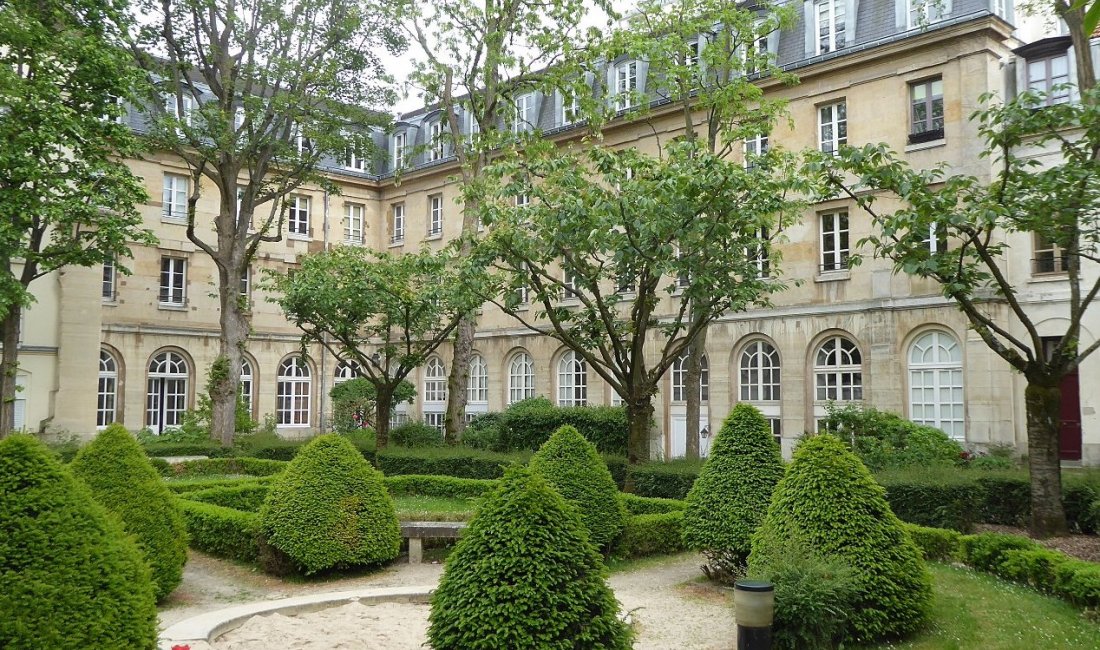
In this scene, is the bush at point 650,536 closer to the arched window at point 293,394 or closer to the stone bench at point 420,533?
the stone bench at point 420,533

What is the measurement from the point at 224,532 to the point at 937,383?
16.5 m

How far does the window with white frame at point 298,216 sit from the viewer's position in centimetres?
3491

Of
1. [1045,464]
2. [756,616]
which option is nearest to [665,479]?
[1045,464]

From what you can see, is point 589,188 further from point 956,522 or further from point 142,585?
point 142,585

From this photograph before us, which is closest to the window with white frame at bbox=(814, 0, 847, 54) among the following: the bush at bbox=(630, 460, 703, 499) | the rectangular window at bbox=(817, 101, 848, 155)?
the rectangular window at bbox=(817, 101, 848, 155)

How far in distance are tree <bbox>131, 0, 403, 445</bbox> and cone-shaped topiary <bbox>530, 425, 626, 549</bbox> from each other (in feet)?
49.0

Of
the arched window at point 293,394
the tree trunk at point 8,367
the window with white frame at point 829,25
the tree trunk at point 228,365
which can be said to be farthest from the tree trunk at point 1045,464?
the arched window at point 293,394

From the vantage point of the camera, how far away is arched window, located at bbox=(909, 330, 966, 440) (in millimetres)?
20484

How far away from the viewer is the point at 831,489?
7711 millimetres

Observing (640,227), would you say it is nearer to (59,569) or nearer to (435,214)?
(59,569)

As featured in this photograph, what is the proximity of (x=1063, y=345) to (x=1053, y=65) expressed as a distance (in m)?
11.9

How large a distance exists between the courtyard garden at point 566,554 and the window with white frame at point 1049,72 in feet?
36.5

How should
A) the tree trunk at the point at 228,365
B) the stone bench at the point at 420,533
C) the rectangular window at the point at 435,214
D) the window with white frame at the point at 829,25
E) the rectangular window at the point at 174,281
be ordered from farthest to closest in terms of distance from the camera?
the rectangular window at the point at 435,214, the rectangular window at the point at 174,281, the tree trunk at the point at 228,365, the window with white frame at the point at 829,25, the stone bench at the point at 420,533

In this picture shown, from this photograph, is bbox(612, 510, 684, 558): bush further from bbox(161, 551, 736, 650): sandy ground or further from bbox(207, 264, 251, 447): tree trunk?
bbox(207, 264, 251, 447): tree trunk
